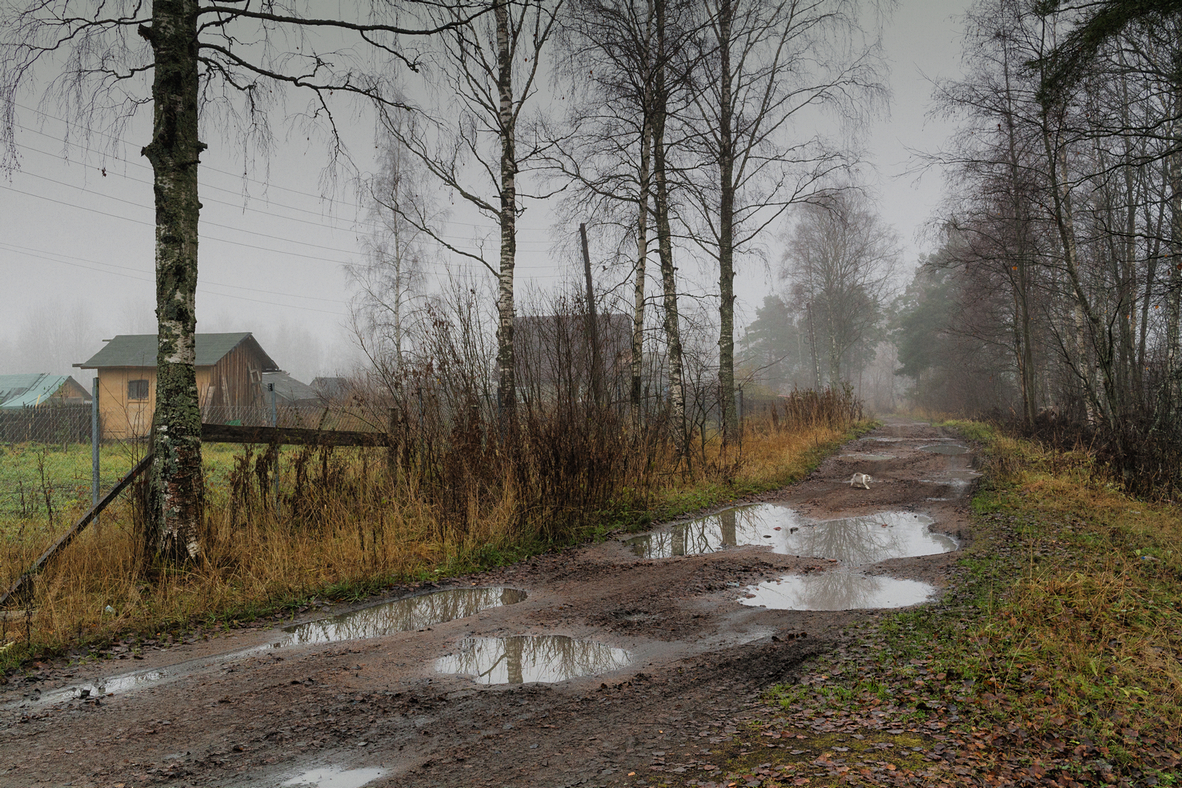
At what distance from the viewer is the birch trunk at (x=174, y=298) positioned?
210 inches

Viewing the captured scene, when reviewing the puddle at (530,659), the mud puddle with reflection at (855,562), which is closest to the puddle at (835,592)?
the mud puddle with reflection at (855,562)

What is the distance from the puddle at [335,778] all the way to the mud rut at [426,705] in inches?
1.8

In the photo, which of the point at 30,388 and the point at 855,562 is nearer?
the point at 855,562

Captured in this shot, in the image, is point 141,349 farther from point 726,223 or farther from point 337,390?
point 726,223

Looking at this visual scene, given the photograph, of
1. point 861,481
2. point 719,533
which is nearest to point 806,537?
point 719,533

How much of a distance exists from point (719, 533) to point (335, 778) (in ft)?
18.5

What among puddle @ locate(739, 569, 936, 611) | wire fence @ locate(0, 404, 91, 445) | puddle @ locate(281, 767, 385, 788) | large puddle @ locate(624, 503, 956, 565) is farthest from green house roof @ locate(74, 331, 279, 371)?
puddle @ locate(281, 767, 385, 788)

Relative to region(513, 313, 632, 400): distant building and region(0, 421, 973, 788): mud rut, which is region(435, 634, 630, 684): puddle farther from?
region(513, 313, 632, 400): distant building

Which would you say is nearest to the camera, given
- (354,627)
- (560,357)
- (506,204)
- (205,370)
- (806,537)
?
(354,627)

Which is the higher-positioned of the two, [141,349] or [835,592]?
[141,349]

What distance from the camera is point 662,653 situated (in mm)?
4027

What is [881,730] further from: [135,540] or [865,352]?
[865,352]

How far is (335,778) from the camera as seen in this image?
105 inches

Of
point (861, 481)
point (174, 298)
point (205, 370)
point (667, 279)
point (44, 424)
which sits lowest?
point (861, 481)
